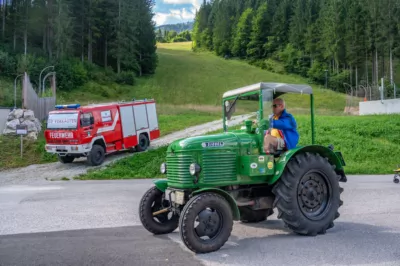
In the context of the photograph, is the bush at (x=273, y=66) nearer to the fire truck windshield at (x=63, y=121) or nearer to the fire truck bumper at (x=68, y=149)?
the fire truck windshield at (x=63, y=121)

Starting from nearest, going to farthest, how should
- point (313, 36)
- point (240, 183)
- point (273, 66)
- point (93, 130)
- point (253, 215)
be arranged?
point (240, 183) → point (253, 215) → point (93, 130) → point (313, 36) → point (273, 66)

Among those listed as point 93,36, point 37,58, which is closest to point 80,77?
point 37,58

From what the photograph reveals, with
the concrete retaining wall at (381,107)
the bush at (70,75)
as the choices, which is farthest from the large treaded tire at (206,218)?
the bush at (70,75)

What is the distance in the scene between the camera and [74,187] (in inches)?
555

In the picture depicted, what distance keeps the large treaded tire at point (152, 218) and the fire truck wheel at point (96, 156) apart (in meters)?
12.6

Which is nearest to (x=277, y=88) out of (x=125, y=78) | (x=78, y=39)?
(x=125, y=78)

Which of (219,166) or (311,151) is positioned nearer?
(219,166)

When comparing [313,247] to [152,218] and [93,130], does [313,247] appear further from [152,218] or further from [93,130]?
[93,130]

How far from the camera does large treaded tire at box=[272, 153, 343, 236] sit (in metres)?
6.68

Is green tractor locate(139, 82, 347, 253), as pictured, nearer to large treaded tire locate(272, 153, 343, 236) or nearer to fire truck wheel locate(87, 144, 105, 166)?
large treaded tire locate(272, 153, 343, 236)

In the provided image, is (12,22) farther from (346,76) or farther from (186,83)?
(346,76)

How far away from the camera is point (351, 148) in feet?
72.9

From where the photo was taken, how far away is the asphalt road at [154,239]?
5.66m

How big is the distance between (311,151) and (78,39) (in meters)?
66.3
